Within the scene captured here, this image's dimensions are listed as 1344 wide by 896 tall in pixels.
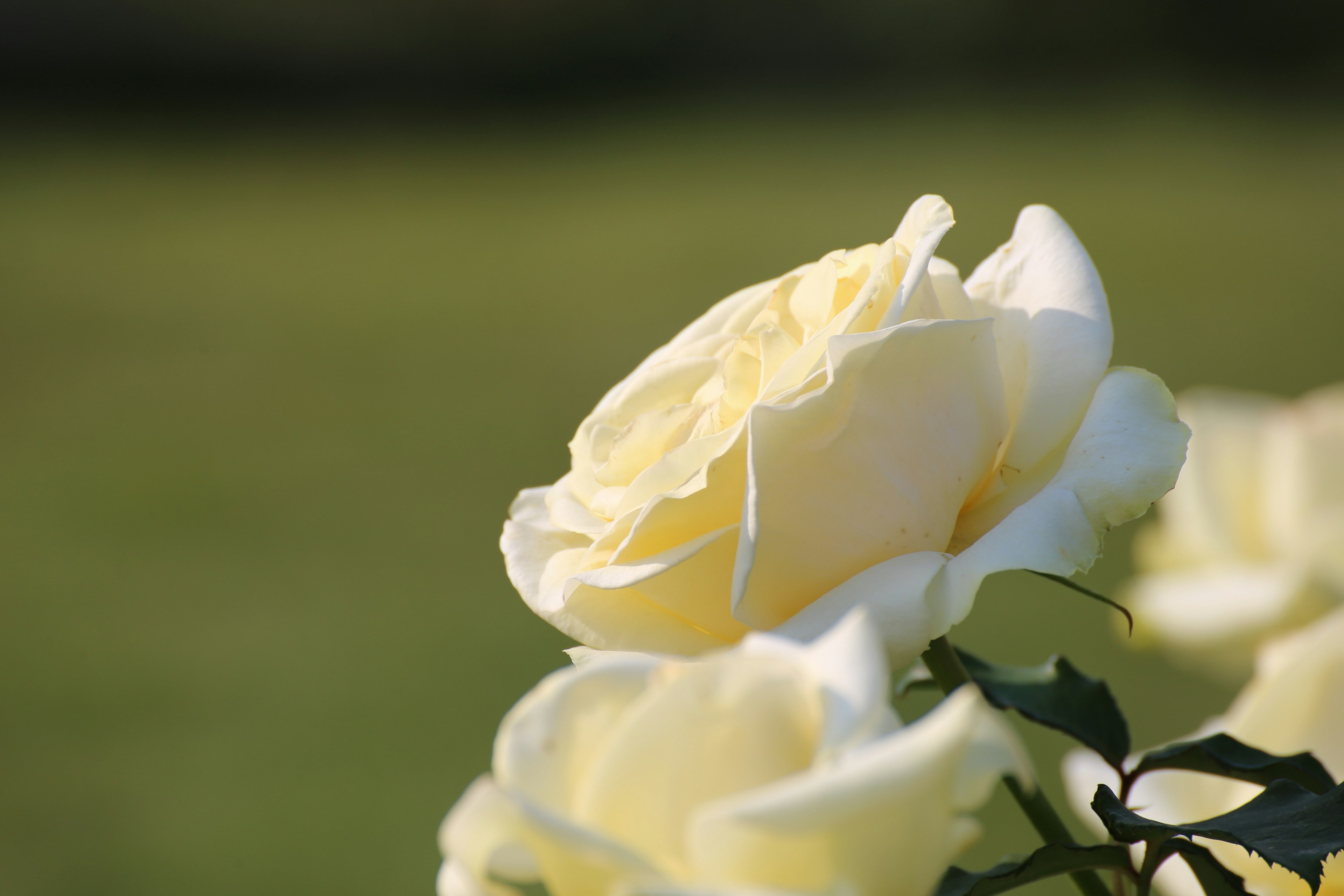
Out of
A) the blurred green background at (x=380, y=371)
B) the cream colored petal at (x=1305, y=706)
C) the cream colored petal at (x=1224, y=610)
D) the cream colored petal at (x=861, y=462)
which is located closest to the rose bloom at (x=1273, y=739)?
the cream colored petal at (x=1305, y=706)

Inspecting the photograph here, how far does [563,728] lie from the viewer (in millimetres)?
136

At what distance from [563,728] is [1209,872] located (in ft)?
0.47

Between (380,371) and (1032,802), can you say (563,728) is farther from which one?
(380,371)

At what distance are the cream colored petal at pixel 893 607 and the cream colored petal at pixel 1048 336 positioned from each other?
0.04 m

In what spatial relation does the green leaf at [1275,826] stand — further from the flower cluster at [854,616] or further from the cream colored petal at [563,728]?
the cream colored petal at [563,728]

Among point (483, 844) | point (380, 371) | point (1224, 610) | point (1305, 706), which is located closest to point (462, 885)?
point (483, 844)

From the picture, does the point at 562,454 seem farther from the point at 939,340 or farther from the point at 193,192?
the point at 193,192

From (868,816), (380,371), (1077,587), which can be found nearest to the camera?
(868,816)

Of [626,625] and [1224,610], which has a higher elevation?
[626,625]

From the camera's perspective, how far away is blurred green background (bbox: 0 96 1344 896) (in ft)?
6.18

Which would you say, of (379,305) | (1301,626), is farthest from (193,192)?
(1301,626)

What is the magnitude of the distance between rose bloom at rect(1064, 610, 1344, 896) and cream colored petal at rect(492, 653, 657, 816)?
0.57 ft

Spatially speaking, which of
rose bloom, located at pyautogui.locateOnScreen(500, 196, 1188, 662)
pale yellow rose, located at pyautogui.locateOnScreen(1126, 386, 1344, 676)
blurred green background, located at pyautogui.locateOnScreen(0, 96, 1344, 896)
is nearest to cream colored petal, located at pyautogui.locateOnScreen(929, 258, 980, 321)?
rose bloom, located at pyautogui.locateOnScreen(500, 196, 1188, 662)

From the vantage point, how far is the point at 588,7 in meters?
6.15
